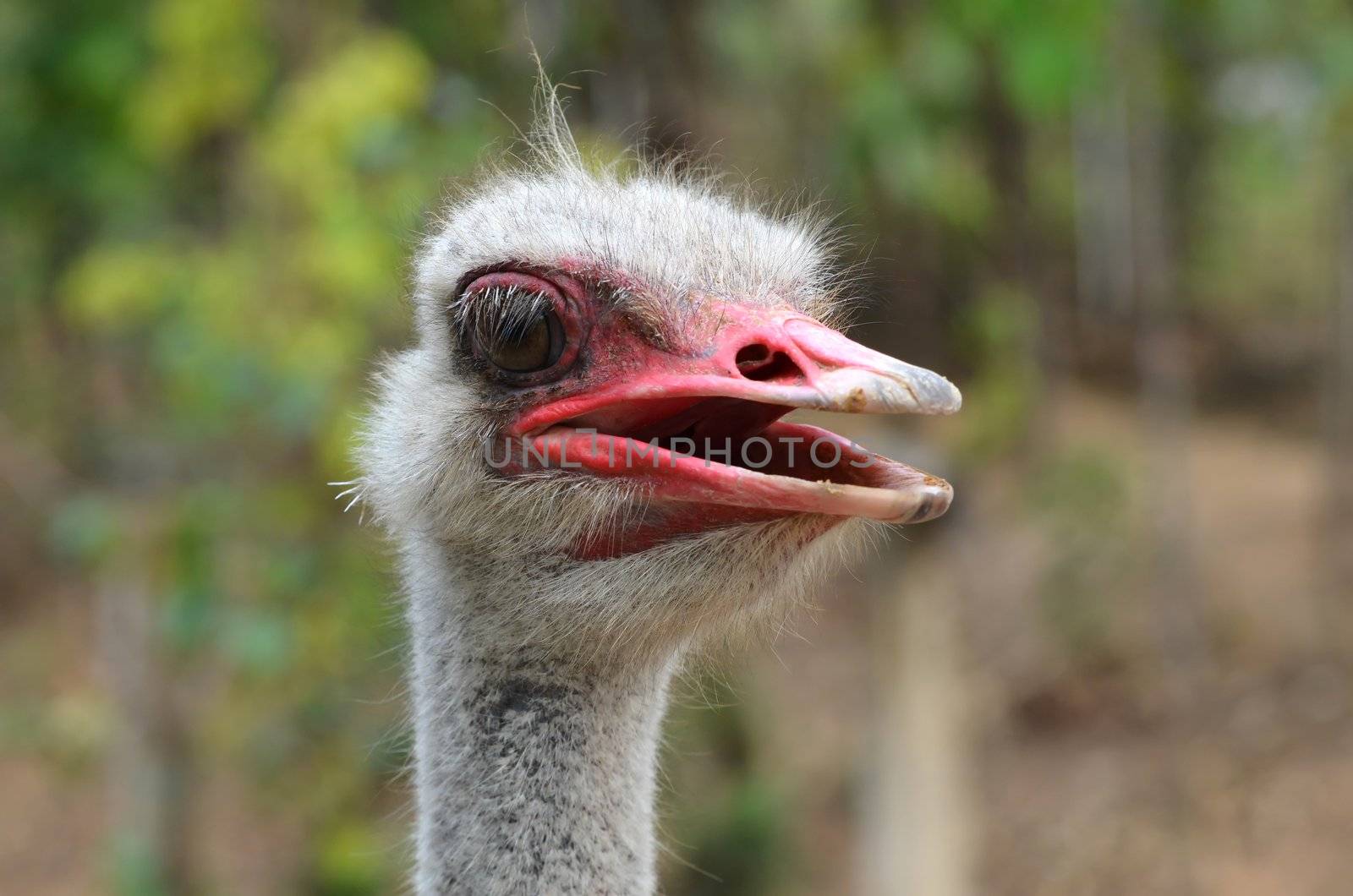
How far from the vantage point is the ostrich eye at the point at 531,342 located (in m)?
1.42

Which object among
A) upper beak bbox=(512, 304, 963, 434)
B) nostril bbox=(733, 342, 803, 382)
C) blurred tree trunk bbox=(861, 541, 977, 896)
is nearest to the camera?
upper beak bbox=(512, 304, 963, 434)

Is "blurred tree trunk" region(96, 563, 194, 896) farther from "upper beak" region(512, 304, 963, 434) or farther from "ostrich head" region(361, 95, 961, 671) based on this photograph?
"upper beak" region(512, 304, 963, 434)

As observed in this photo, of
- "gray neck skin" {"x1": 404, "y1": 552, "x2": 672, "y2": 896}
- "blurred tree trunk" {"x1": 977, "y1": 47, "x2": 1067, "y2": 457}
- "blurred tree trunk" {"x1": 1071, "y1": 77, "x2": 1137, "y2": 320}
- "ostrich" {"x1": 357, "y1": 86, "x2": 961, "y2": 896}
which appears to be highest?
"blurred tree trunk" {"x1": 1071, "y1": 77, "x2": 1137, "y2": 320}

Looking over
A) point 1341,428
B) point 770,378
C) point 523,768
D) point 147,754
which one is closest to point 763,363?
point 770,378

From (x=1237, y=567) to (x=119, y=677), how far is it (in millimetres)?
5703

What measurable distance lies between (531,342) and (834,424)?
3.13m

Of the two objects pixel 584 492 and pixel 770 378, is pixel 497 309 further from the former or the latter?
pixel 770 378

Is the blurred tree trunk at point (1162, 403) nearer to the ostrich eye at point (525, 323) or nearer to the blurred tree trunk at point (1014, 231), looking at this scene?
the blurred tree trunk at point (1014, 231)

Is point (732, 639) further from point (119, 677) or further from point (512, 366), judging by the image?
point (119, 677)

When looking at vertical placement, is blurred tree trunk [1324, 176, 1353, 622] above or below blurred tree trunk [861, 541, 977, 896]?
above

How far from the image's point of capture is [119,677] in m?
4.88

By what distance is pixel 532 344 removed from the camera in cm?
143

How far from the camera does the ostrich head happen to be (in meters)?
1.31

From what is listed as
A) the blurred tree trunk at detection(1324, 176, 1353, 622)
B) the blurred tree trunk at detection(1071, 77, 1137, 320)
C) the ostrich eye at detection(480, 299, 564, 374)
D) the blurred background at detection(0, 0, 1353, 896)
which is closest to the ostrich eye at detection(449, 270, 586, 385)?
the ostrich eye at detection(480, 299, 564, 374)
